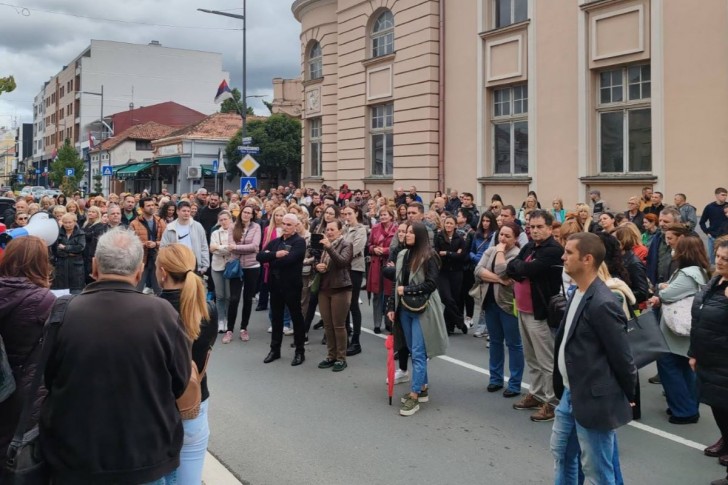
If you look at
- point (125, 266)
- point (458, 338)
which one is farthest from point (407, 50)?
point (125, 266)

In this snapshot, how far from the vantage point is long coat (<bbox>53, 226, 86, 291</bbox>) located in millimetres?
9570

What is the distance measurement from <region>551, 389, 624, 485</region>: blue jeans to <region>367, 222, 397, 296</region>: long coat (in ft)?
17.9

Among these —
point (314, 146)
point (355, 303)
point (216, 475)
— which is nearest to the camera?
point (216, 475)

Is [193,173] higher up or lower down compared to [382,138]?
higher up

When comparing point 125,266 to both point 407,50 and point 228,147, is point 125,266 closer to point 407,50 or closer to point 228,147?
point 407,50

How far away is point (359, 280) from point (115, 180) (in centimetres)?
5510

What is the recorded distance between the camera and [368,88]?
877 inches

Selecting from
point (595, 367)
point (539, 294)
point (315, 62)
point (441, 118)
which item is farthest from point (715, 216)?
point (315, 62)

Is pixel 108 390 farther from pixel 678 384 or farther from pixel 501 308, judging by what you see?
pixel 678 384

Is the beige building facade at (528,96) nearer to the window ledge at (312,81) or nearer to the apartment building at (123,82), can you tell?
the window ledge at (312,81)

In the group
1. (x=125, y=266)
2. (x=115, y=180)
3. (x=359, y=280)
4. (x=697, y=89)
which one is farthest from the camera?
(x=115, y=180)

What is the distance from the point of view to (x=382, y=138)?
2223 centimetres

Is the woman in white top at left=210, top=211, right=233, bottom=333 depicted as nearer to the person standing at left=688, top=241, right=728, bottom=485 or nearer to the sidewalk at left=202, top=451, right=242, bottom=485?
the sidewalk at left=202, top=451, right=242, bottom=485

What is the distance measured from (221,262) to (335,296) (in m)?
2.39
